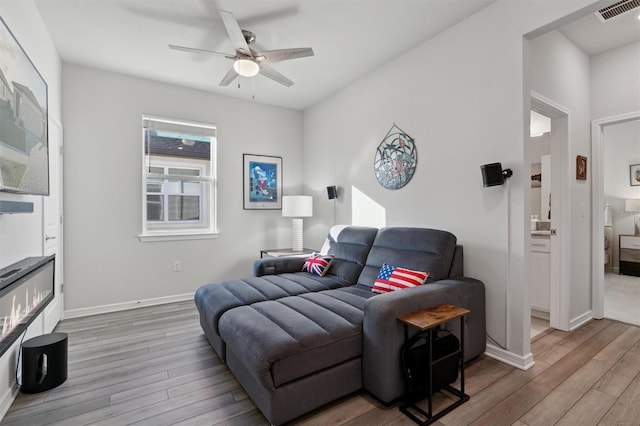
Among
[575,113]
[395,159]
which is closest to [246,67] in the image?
[395,159]

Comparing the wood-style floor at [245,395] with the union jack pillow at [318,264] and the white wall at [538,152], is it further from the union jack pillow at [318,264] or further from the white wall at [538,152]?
the white wall at [538,152]

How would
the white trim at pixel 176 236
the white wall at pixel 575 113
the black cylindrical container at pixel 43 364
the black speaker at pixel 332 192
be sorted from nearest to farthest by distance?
the black cylindrical container at pixel 43 364 < the white wall at pixel 575 113 < the white trim at pixel 176 236 < the black speaker at pixel 332 192

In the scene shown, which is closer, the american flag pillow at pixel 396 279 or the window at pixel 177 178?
the american flag pillow at pixel 396 279

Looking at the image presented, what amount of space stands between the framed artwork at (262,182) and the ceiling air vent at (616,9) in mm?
3790

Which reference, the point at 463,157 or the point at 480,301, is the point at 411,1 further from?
the point at 480,301

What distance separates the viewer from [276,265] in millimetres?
3275

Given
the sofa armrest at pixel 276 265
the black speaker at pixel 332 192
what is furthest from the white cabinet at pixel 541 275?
the sofa armrest at pixel 276 265

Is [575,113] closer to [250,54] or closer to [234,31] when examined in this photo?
[250,54]

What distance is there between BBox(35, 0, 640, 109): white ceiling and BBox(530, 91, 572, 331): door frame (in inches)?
35.2

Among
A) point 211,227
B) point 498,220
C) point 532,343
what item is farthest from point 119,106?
point 532,343

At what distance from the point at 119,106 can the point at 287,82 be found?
7.10 feet

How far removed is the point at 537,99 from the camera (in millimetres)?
2604

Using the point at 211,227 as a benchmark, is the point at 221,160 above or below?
above

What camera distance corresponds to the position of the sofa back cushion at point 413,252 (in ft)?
7.98
